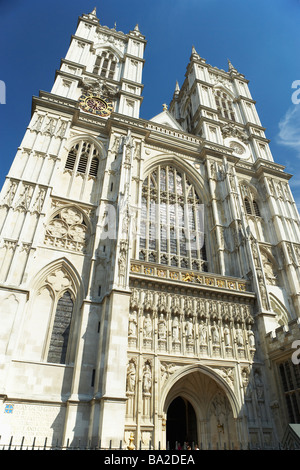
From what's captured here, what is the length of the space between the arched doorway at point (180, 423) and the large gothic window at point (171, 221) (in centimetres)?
726

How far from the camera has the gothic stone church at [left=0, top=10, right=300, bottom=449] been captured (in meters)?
11.5

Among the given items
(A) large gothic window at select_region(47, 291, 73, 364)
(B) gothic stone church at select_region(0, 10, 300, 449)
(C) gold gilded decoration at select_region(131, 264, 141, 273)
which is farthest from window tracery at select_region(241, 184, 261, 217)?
(A) large gothic window at select_region(47, 291, 73, 364)

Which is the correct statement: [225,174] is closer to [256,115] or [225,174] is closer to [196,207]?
[196,207]

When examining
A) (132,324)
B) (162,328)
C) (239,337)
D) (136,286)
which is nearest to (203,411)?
(239,337)

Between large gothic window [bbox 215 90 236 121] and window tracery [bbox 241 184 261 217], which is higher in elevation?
large gothic window [bbox 215 90 236 121]

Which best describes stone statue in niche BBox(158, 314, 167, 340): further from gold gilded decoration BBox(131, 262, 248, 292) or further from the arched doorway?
the arched doorway

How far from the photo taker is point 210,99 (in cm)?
2948

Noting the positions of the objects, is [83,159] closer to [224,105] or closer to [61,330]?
[61,330]

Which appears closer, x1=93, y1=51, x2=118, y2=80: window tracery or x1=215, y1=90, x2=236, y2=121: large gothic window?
x1=93, y1=51, x2=118, y2=80: window tracery

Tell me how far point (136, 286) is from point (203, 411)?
6.24 metres

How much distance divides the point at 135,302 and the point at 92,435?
5.03 metres

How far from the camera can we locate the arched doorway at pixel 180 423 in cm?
1436

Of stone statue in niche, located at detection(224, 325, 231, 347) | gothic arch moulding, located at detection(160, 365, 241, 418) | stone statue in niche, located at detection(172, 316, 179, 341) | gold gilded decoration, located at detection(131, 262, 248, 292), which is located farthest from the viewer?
gold gilded decoration, located at detection(131, 262, 248, 292)

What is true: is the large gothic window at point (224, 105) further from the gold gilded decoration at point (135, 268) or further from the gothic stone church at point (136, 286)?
the gold gilded decoration at point (135, 268)
